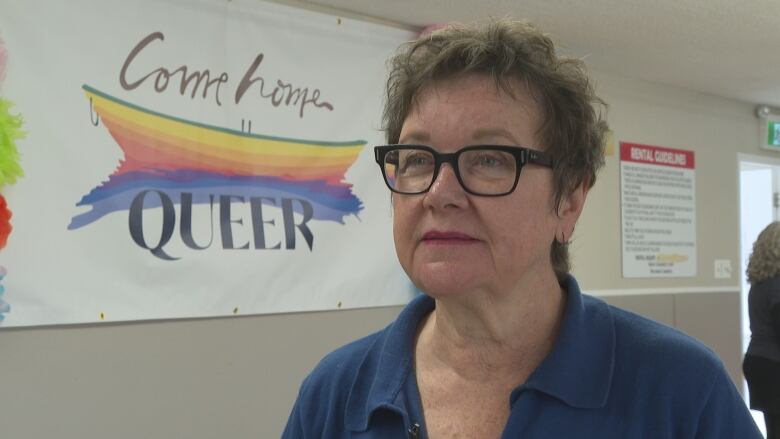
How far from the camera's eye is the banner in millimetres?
2365

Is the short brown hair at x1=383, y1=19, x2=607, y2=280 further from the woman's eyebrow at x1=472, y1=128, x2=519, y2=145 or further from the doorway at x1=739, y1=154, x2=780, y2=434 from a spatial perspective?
the doorway at x1=739, y1=154, x2=780, y2=434

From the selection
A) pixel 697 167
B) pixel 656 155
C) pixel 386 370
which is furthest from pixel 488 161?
pixel 697 167

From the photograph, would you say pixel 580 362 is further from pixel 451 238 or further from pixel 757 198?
pixel 757 198

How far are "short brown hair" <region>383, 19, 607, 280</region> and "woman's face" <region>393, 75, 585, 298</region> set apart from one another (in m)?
0.02

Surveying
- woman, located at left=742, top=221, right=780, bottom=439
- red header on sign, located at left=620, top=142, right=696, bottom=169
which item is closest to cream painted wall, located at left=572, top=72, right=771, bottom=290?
red header on sign, located at left=620, top=142, right=696, bottom=169

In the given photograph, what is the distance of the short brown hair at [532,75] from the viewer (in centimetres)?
101

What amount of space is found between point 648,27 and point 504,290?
9.01 ft

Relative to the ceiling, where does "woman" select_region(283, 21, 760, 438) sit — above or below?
below

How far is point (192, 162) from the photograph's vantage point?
268 centimetres

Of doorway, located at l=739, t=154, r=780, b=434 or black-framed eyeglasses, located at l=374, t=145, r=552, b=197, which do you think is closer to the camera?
black-framed eyeglasses, located at l=374, t=145, r=552, b=197

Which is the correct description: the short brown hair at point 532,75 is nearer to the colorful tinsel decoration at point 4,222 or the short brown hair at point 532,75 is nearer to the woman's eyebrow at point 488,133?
the woman's eyebrow at point 488,133

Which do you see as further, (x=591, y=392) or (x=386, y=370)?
(x=386, y=370)

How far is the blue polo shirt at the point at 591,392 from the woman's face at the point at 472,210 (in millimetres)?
130

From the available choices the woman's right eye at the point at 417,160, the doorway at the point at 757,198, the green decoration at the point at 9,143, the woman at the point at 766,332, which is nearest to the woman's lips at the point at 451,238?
the woman's right eye at the point at 417,160
